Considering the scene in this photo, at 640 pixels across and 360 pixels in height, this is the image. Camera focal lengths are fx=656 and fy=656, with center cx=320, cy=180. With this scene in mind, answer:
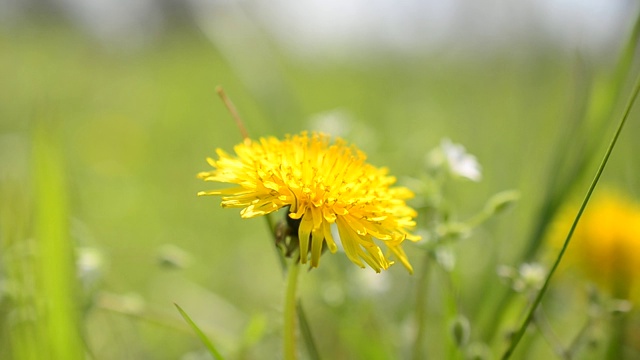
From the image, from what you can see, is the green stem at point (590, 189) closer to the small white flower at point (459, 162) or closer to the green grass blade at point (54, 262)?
the small white flower at point (459, 162)

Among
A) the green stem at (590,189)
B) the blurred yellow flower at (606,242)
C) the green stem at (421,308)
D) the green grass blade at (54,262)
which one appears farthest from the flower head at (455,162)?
the green grass blade at (54,262)

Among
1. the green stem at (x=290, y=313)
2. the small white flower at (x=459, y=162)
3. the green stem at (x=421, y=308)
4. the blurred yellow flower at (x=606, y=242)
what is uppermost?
the small white flower at (x=459, y=162)

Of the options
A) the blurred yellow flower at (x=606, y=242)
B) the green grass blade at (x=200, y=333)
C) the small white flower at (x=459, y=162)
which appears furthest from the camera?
the blurred yellow flower at (x=606, y=242)

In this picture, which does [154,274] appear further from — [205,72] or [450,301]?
[205,72]

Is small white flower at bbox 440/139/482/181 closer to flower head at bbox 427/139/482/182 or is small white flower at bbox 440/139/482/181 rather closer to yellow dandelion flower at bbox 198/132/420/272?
flower head at bbox 427/139/482/182

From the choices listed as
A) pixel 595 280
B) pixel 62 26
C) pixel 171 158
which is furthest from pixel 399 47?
pixel 62 26

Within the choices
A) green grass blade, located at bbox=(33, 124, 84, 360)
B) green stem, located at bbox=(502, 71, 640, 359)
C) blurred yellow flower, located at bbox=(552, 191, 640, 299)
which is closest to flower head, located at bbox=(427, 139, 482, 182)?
green stem, located at bbox=(502, 71, 640, 359)
